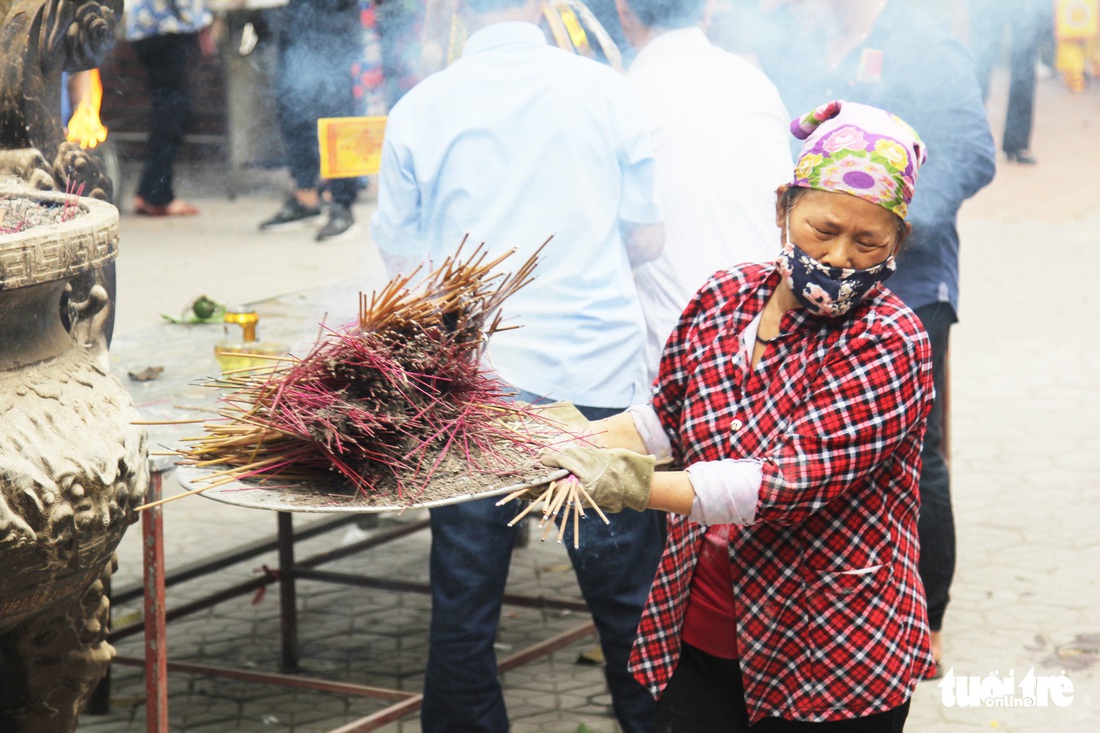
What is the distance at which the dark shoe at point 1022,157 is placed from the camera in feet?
41.0

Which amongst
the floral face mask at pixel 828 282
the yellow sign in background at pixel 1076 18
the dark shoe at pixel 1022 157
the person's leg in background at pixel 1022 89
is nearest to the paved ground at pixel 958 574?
the floral face mask at pixel 828 282

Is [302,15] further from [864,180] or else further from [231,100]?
[231,100]

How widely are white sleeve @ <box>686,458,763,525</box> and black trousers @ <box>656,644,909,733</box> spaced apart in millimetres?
331

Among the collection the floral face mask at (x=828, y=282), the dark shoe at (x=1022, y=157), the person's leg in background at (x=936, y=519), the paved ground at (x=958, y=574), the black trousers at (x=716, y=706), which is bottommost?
the paved ground at (x=958, y=574)

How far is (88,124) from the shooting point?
3211 mm

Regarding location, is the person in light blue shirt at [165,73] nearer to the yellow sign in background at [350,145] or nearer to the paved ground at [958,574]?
the paved ground at [958,574]

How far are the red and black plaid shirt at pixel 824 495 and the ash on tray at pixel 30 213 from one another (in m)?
1.28

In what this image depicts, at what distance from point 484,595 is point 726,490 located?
103cm

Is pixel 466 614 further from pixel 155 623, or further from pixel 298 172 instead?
pixel 298 172

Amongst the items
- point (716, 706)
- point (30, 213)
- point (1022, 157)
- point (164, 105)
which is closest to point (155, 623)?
point (30, 213)

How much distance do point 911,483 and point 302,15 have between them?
3473mm

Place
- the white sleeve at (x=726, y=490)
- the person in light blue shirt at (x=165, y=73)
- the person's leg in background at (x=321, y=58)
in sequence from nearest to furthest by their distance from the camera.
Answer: the white sleeve at (x=726, y=490) < the person's leg in background at (x=321, y=58) < the person in light blue shirt at (x=165, y=73)

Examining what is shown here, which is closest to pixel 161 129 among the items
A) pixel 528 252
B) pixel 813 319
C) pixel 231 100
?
pixel 231 100

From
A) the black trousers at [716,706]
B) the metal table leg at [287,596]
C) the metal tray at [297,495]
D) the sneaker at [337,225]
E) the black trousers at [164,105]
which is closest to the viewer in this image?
the metal tray at [297,495]
